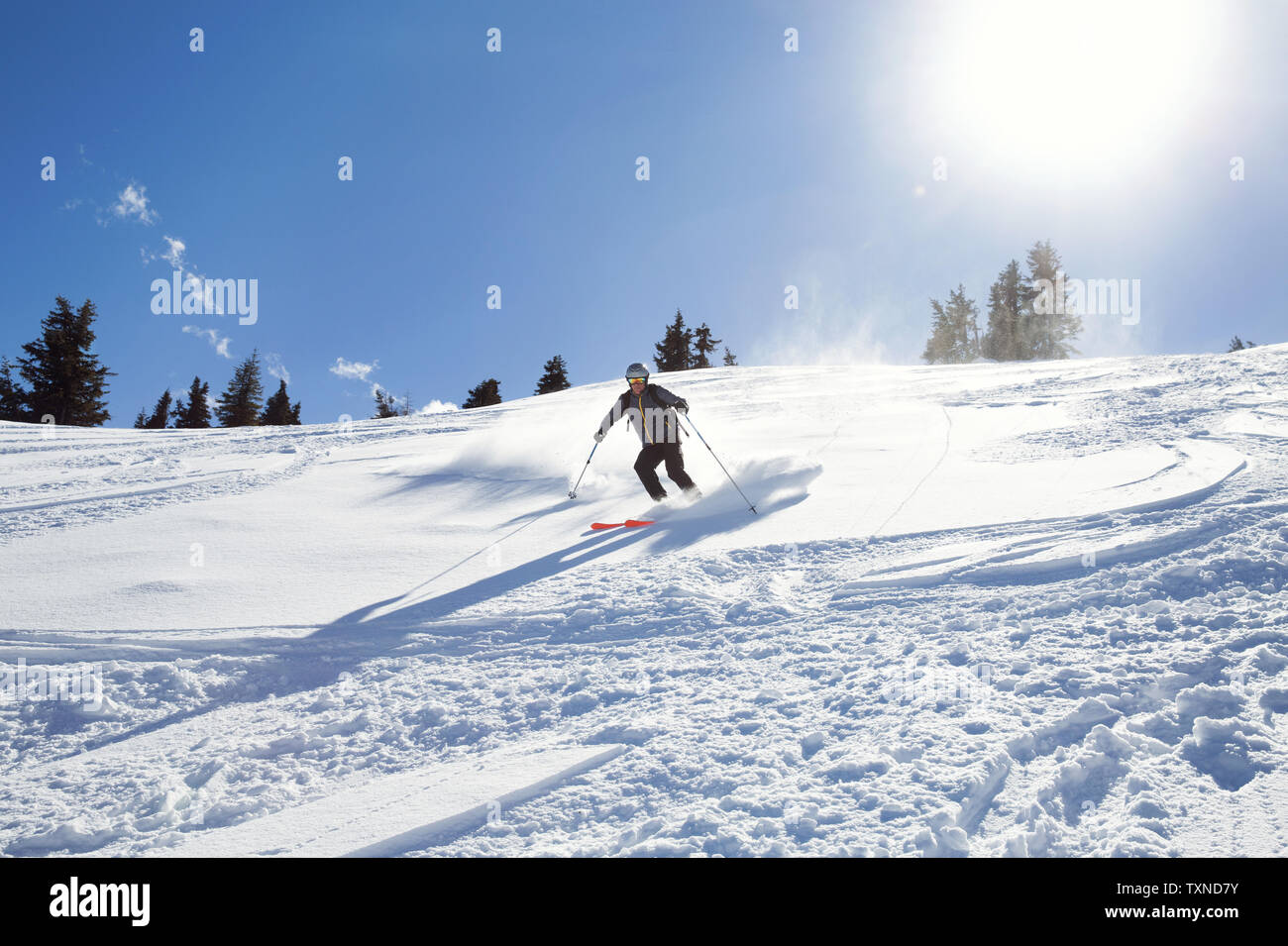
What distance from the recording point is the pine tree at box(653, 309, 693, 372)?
176 feet

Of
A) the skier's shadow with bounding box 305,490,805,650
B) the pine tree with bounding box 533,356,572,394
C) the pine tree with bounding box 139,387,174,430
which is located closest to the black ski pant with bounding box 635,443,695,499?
the skier's shadow with bounding box 305,490,805,650

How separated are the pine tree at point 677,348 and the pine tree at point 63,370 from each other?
39.9 meters

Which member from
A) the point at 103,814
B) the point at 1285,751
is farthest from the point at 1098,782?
the point at 103,814

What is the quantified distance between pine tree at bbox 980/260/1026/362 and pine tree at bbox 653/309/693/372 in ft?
80.4

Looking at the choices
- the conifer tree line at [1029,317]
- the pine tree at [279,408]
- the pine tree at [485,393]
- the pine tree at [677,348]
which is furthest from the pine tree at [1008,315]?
the pine tree at [279,408]

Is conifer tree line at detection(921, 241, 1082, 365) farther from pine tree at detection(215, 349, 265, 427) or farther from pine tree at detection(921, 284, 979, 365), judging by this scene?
pine tree at detection(215, 349, 265, 427)

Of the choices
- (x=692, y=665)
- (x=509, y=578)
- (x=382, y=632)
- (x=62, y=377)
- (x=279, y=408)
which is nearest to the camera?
(x=692, y=665)

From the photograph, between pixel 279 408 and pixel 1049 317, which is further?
pixel 279 408

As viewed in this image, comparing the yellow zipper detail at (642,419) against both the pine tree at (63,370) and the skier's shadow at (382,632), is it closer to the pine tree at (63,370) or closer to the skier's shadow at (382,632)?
the skier's shadow at (382,632)

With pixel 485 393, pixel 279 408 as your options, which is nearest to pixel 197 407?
pixel 279 408

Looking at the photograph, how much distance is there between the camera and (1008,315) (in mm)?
47500

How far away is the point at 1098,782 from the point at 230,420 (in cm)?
6143

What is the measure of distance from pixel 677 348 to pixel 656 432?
4707cm

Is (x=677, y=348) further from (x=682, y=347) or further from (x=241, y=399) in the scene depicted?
(x=241, y=399)
